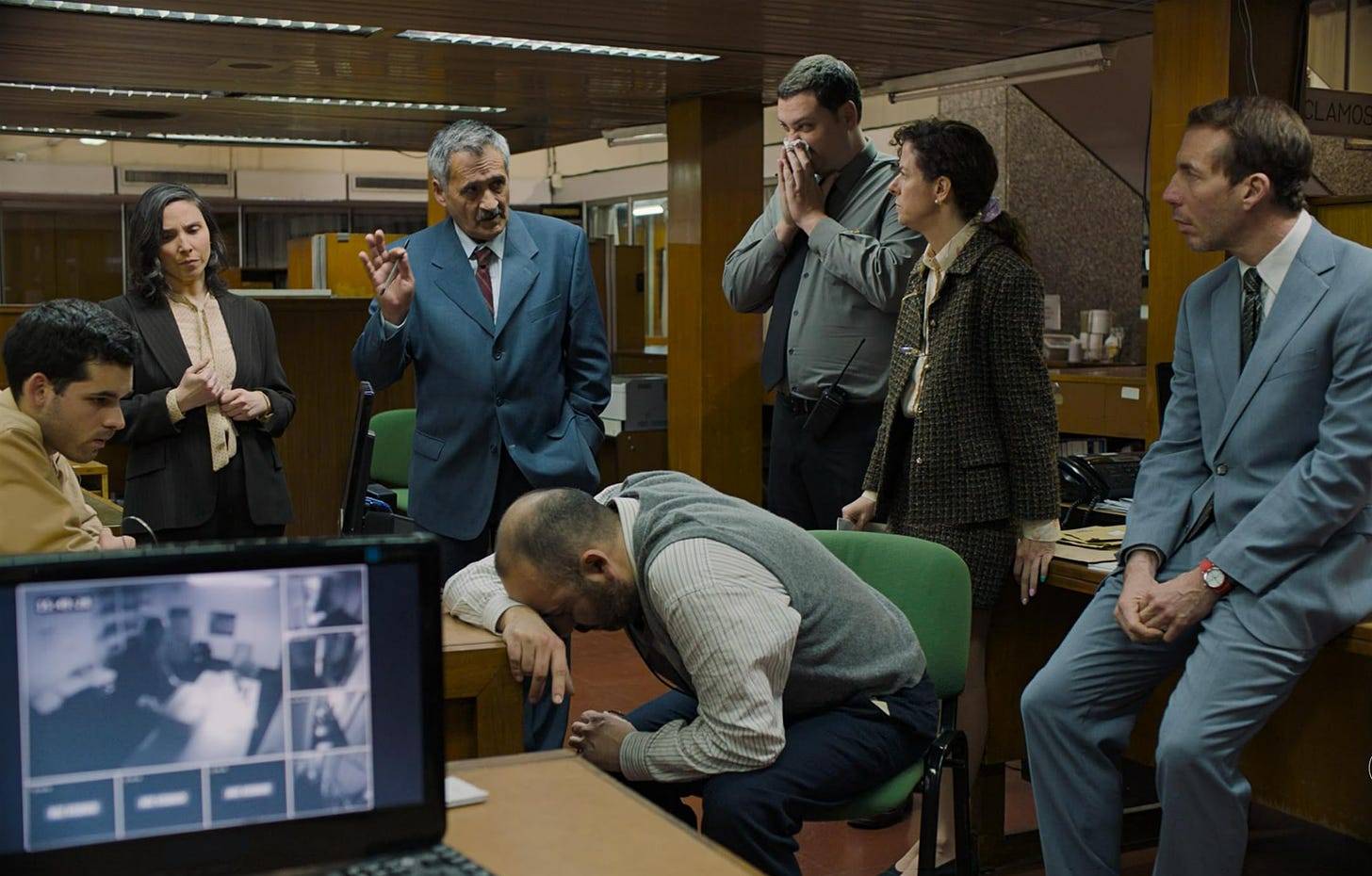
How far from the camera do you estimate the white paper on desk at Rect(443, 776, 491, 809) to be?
1.51 meters

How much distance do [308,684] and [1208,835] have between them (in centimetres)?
182

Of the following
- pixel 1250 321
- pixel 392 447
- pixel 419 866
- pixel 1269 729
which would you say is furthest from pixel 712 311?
pixel 419 866

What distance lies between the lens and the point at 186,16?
14.2 feet

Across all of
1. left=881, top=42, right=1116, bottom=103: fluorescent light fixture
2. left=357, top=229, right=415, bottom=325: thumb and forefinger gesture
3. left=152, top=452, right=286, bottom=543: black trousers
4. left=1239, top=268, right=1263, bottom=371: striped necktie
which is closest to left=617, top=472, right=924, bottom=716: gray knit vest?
left=1239, top=268, right=1263, bottom=371: striped necktie

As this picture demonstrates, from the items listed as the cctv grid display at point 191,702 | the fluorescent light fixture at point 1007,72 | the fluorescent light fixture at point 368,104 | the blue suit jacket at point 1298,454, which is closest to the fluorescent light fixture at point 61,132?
the fluorescent light fixture at point 368,104

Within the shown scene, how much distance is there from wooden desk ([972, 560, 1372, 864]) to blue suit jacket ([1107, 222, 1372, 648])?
124mm

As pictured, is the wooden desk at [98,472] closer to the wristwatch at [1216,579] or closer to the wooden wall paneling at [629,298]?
the wristwatch at [1216,579]

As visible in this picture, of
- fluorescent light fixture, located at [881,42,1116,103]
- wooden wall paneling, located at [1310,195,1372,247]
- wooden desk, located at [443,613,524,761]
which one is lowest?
wooden desk, located at [443,613,524,761]

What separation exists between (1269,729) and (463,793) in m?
2.14

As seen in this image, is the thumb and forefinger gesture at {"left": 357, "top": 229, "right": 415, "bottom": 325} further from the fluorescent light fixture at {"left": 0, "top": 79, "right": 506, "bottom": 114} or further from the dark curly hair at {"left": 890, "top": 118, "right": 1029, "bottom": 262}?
the fluorescent light fixture at {"left": 0, "top": 79, "right": 506, "bottom": 114}

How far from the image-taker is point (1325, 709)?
9.62ft

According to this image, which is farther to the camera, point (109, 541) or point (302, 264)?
point (302, 264)

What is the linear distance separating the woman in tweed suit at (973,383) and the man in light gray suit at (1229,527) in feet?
0.77

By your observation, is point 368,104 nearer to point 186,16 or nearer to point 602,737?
point 186,16
